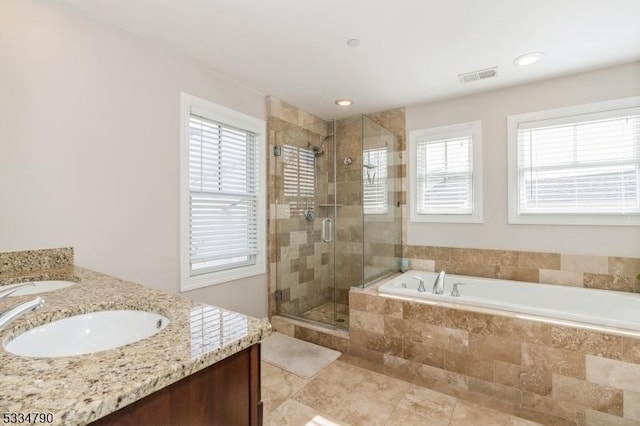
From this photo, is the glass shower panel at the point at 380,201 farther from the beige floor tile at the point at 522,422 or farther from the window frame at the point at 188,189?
the beige floor tile at the point at 522,422

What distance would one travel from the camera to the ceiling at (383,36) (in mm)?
1824

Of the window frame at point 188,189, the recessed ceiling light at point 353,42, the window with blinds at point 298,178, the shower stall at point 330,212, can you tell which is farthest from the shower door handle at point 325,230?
the recessed ceiling light at point 353,42

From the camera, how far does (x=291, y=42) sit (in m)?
2.19

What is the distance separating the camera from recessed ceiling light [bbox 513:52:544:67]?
7.64 feet

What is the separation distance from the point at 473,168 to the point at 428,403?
86.9 inches

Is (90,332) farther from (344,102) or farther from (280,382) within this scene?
(344,102)

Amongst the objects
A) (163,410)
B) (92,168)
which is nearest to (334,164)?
(92,168)

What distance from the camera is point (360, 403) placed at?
6.61 feet

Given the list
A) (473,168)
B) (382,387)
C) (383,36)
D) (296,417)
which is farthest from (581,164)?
(296,417)

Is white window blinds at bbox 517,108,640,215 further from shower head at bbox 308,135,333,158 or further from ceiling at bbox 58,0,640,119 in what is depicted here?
shower head at bbox 308,135,333,158

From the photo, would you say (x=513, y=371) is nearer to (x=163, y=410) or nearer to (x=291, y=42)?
(x=163, y=410)

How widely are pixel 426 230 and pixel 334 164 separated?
4.13 ft

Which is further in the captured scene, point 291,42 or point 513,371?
point 291,42

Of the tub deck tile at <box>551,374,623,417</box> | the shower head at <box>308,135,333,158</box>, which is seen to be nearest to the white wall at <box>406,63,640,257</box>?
the shower head at <box>308,135,333,158</box>
